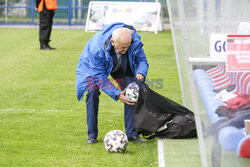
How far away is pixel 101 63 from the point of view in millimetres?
5949

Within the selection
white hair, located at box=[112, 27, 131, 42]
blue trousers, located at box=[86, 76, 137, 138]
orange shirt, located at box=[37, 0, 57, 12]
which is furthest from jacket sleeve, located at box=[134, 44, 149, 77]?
orange shirt, located at box=[37, 0, 57, 12]

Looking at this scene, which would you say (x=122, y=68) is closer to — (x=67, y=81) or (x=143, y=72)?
(x=143, y=72)

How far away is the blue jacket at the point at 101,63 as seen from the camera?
→ 19.2ft

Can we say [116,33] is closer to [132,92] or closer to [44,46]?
[132,92]

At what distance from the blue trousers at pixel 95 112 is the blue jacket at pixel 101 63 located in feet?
0.38

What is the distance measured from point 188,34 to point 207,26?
2.22ft

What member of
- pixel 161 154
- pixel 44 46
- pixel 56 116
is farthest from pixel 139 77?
pixel 44 46

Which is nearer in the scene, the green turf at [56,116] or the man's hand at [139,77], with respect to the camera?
the green turf at [56,116]

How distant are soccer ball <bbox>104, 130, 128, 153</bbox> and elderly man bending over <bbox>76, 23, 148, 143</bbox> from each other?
40 cm

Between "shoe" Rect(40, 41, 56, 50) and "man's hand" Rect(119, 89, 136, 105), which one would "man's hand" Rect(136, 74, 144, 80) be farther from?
"shoe" Rect(40, 41, 56, 50)

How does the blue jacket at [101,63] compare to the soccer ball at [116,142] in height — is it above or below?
above

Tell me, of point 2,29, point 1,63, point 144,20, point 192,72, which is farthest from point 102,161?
point 2,29

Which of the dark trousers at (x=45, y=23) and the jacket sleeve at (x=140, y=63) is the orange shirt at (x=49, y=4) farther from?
the jacket sleeve at (x=140, y=63)

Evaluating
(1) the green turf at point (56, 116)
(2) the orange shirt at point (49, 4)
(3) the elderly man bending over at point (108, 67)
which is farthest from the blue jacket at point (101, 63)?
(2) the orange shirt at point (49, 4)
